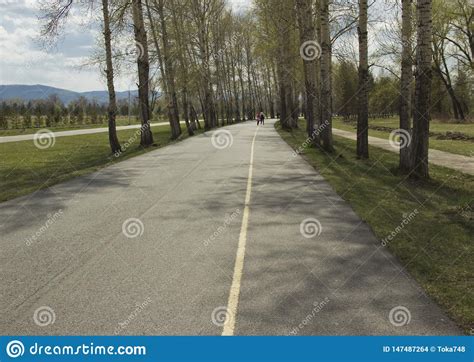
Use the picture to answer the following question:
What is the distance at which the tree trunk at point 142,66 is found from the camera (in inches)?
909

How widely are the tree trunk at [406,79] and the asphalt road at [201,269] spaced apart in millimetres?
4408

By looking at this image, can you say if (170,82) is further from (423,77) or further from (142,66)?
(423,77)

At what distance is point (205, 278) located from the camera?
5.86m

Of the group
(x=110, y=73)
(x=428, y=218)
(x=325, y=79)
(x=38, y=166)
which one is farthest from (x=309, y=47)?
(x=428, y=218)

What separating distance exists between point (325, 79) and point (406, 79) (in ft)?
19.6

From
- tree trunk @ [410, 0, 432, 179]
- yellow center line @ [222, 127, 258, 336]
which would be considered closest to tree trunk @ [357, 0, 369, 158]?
tree trunk @ [410, 0, 432, 179]

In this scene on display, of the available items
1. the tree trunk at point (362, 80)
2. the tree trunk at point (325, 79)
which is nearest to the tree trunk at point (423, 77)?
the tree trunk at point (362, 80)

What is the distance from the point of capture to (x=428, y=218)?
8.95 meters

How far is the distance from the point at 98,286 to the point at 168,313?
49.6 inches

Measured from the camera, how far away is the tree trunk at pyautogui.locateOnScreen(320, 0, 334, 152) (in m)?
18.9

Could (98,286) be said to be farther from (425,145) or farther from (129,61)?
(129,61)

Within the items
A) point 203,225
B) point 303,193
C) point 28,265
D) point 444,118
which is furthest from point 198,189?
point 444,118

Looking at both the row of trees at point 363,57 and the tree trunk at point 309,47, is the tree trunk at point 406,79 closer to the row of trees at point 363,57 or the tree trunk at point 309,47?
the row of trees at point 363,57

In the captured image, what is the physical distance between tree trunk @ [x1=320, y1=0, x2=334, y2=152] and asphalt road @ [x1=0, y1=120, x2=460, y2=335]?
9444 millimetres
